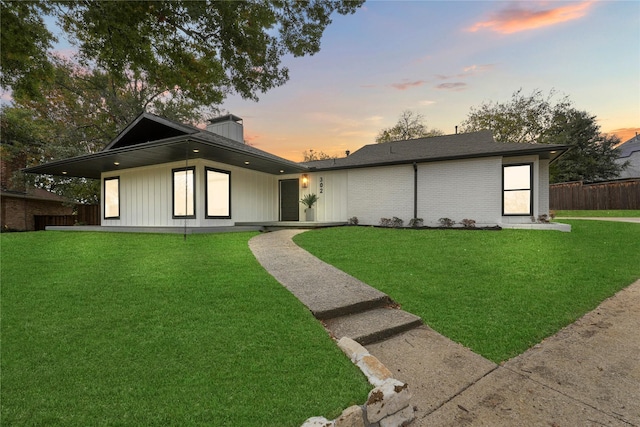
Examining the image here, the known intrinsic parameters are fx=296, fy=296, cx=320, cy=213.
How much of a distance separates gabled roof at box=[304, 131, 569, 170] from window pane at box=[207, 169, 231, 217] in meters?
3.82

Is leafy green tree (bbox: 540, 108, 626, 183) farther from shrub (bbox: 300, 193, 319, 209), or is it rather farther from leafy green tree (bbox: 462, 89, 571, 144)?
shrub (bbox: 300, 193, 319, 209)

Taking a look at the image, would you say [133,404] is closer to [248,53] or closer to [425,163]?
[248,53]

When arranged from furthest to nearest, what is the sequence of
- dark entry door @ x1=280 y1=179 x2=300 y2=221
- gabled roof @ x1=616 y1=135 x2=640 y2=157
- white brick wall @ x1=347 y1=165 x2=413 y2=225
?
1. gabled roof @ x1=616 y1=135 x2=640 y2=157
2. dark entry door @ x1=280 y1=179 x2=300 y2=221
3. white brick wall @ x1=347 y1=165 x2=413 y2=225

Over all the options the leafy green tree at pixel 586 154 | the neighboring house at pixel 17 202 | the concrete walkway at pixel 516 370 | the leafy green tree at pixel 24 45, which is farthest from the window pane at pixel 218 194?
the leafy green tree at pixel 586 154

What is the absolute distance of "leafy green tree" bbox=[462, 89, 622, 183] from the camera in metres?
23.2

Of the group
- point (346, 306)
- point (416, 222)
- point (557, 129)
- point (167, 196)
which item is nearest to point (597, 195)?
point (557, 129)

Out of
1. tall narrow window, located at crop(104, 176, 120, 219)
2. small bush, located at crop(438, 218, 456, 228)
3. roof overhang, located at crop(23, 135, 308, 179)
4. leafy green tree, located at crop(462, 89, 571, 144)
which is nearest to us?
roof overhang, located at crop(23, 135, 308, 179)

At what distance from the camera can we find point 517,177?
1040 centimetres

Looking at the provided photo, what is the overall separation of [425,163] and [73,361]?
11164 mm

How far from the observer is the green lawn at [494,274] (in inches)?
138

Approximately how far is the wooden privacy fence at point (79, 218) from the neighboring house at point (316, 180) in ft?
14.3

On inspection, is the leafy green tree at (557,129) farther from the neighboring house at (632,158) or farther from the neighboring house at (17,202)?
the neighboring house at (17,202)

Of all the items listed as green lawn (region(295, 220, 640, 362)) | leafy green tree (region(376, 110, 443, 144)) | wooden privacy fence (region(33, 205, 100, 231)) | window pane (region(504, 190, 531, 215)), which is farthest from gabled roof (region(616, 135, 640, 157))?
wooden privacy fence (region(33, 205, 100, 231))

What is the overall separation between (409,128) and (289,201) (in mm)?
19166
